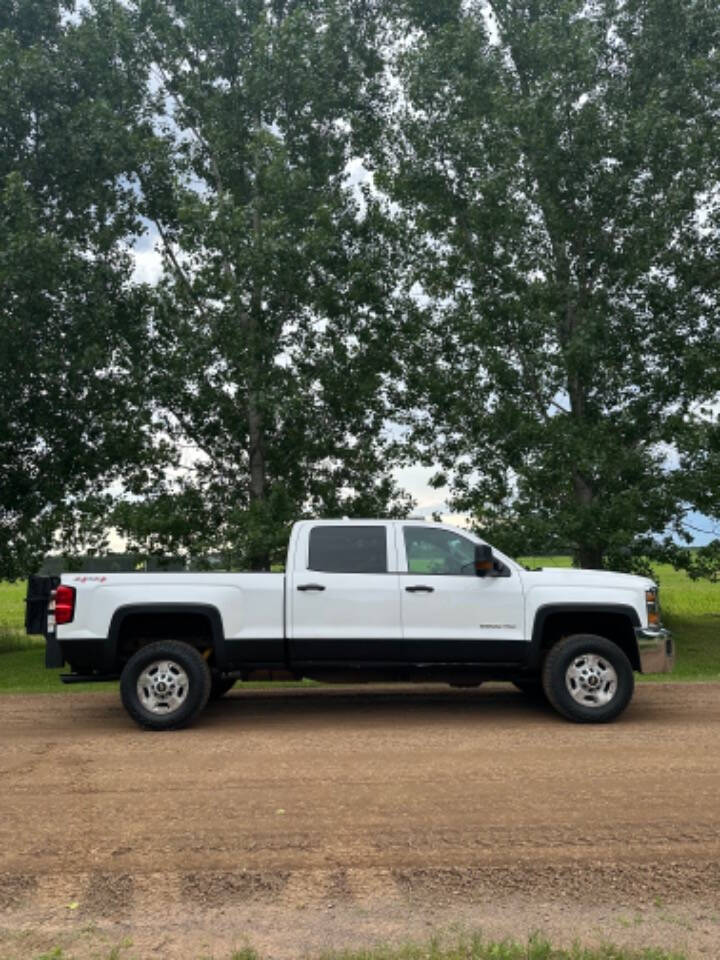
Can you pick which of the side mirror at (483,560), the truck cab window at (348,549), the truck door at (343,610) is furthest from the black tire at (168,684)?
the side mirror at (483,560)

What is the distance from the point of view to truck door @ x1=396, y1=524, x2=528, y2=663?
29.6ft

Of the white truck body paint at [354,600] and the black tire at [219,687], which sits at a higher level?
the white truck body paint at [354,600]

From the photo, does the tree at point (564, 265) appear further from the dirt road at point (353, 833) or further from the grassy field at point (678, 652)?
the dirt road at point (353, 833)

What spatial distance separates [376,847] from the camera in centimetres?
528

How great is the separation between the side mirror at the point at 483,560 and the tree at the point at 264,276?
623 centimetres

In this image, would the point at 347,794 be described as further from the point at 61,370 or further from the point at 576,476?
the point at 61,370

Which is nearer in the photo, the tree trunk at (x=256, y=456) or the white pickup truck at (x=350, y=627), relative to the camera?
the white pickup truck at (x=350, y=627)

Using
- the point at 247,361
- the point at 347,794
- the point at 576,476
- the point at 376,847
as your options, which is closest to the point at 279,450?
the point at 247,361

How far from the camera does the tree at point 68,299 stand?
16.3 m

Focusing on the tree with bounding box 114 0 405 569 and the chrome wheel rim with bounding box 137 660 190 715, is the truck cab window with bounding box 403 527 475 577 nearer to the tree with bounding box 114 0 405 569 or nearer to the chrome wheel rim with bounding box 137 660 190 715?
the chrome wheel rim with bounding box 137 660 190 715

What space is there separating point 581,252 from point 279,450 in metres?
6.89

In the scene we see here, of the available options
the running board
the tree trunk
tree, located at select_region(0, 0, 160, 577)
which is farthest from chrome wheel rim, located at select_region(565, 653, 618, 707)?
tree, located at select_region(0, 0, 160, 577)

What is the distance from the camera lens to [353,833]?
5547 mm

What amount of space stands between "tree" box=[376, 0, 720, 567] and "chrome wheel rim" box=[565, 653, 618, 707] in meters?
5.84
